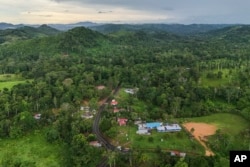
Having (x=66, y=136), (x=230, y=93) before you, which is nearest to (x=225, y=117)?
(x=230, y=93)

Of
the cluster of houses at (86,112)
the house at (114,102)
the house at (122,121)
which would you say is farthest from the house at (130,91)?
the house at (122,121)

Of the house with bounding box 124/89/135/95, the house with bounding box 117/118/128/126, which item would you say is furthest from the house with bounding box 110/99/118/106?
the house with bounding box 117/118/128/126

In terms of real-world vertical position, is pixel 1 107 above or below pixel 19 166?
above

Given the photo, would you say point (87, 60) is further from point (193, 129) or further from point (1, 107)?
point (193, 129)

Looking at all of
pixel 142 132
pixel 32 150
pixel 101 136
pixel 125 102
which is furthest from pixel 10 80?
pixel 142 132

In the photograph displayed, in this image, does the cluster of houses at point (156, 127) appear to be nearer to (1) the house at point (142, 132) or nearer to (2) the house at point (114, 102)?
(1) the house at point (142, 132)

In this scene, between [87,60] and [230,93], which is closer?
[230,93]

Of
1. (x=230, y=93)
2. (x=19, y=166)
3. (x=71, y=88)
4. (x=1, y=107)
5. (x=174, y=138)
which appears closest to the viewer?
(x=19, y=166)
